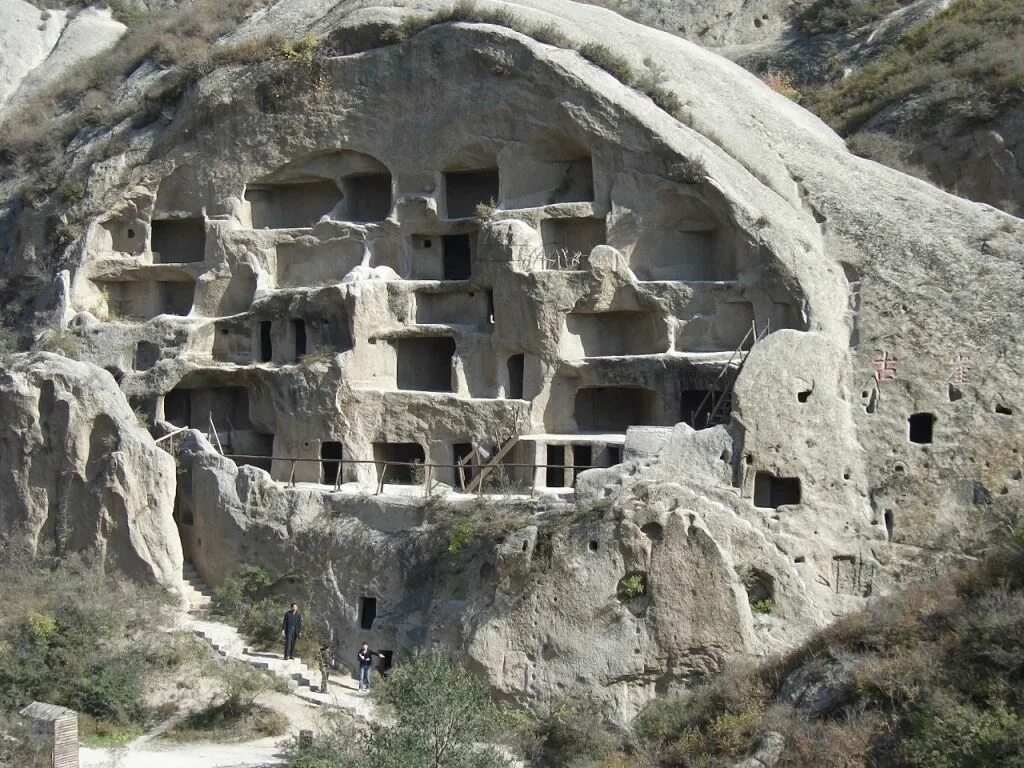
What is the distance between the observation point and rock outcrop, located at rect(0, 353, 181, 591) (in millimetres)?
23188

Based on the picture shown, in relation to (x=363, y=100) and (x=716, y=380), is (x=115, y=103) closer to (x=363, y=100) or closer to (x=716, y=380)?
(x=363, y=100)

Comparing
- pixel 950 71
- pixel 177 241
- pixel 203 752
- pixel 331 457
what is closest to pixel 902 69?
pixel 950 71

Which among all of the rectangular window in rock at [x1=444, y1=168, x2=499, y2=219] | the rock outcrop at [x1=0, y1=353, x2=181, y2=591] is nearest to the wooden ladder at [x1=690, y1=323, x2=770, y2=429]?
the rectangular window in rock at [x1=444, y1=168, x2=499, y2=219]

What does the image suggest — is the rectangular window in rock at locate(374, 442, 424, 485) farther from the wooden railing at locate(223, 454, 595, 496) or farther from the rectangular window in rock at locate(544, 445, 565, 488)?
the rectangular window in rock at locate(544, 445, 565, 488)

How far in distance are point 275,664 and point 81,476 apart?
17.4ft

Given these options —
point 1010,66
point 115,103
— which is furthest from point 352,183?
point 1010,66

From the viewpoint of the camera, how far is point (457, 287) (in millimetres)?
25766

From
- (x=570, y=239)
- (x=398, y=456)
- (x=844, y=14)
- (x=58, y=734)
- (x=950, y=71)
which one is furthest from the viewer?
(x=844, y=14)

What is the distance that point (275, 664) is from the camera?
21.1 meters

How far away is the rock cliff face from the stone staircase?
77cm

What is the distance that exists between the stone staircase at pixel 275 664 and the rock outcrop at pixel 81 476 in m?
0.64

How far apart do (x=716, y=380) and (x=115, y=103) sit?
16.2 meters

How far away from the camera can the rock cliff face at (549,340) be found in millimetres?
20031

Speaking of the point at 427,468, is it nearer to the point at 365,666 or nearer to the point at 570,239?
the point at 365,666
